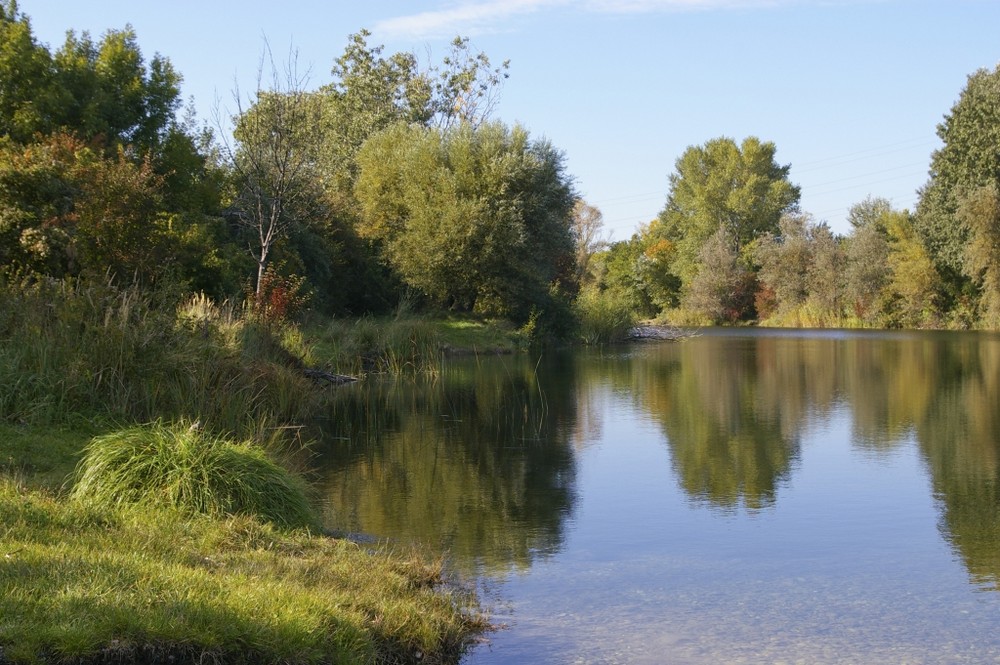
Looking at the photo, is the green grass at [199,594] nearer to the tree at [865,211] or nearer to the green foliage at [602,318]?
the green foliage at [602,318]

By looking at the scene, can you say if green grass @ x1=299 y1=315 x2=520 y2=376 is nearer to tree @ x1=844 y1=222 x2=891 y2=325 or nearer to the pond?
the pond

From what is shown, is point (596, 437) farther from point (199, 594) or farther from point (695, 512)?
point (199, 594)

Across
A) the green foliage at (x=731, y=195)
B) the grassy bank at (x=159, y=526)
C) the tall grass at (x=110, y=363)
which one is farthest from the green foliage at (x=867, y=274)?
the tall grass at (x=110, y=363)

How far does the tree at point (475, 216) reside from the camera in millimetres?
38719

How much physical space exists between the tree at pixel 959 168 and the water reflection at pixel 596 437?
27739mm

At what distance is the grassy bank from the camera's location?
5211 millimetres

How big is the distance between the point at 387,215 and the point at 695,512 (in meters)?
32.8

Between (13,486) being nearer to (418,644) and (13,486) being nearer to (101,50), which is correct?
(418,644)

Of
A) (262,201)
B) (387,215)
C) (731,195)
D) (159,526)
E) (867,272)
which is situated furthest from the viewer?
(731,195)

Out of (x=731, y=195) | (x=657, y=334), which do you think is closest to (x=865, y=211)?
(x=731, y=195)

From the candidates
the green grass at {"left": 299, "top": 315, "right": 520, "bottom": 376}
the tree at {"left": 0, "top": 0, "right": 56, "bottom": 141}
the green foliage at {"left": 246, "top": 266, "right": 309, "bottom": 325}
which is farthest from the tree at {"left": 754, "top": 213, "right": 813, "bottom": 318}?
the tree at {"left": 0, "top": 0, "right": 56, "bottom": 141}

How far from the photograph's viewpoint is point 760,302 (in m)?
76.8

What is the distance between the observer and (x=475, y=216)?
125ft

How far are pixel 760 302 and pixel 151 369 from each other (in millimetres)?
69254
